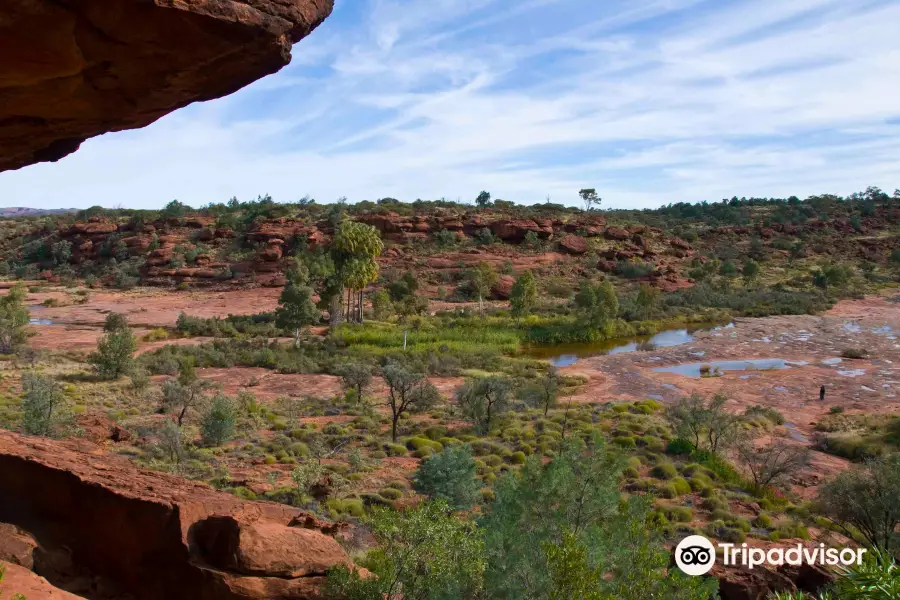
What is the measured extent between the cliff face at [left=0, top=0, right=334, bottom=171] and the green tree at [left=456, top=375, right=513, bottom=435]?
14.2 metres

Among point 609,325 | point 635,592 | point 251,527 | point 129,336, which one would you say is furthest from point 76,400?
point 609,325

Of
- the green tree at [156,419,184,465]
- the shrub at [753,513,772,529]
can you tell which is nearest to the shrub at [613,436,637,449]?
the shrub at [753,513,772,529]

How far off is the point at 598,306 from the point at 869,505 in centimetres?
2922

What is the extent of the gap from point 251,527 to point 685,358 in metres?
29.6

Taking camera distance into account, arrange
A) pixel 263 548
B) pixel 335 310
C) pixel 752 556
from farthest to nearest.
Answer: pixel 335 310 → pixel 752 556 → pixel 263 548

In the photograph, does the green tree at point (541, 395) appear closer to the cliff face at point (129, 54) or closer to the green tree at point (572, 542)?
the green tree at point (572, 542)

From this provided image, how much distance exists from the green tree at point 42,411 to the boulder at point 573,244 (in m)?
51.0

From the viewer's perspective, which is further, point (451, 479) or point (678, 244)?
point (678, 244)

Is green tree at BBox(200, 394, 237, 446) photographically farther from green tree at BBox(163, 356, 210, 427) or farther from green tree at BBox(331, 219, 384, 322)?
green tree at BBox(331, 219, 384, 322)

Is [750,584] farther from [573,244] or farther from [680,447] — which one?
[573,244]

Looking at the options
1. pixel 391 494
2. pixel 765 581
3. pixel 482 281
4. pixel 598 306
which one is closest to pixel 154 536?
pixel 391 494

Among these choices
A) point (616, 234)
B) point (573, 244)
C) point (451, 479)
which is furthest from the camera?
point (616, 234)

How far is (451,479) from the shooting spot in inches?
496

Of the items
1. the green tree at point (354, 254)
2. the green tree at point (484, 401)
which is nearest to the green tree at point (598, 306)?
the green tree at point (354, 254)
